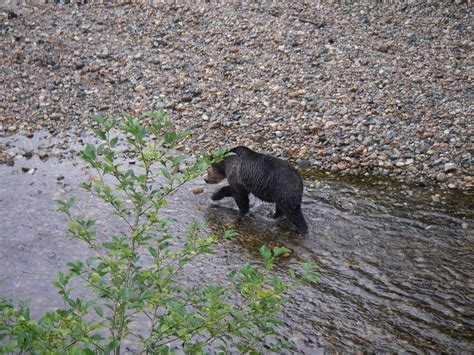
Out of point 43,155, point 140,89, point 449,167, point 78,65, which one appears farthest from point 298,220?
point 78,65

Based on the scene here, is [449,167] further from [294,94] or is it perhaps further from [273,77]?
[273,77]

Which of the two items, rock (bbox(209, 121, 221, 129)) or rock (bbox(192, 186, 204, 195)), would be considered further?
rock (bbox(209, 121, 221, 129))

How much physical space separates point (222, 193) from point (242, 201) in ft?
1.50

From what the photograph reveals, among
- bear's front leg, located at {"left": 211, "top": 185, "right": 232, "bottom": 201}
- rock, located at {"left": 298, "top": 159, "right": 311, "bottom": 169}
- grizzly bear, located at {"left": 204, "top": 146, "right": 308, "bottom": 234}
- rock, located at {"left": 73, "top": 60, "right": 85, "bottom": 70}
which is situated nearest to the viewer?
grizzly bear, located at {"left": 204, "top": 146, "right": 308, "bottom": 234}

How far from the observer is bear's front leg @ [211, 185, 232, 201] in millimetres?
9672

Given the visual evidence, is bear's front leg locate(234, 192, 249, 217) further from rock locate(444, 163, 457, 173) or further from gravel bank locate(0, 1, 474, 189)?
rock locate(444, 163, 457, 173)

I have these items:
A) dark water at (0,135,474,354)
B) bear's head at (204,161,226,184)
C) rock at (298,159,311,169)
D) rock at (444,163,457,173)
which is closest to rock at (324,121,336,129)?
rock at (298,159,311,169)

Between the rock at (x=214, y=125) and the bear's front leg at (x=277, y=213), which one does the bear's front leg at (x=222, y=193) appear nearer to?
the bear's front leg at (x=277, y=213)

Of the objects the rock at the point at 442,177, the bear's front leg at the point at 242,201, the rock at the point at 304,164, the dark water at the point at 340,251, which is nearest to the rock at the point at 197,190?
the dark water at the point at 340,251

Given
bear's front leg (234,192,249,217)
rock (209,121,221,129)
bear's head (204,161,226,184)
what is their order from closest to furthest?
bear's front leg (234,192,249,217) < bear's head (204,161,226,184) < rock (209,121,221,129)

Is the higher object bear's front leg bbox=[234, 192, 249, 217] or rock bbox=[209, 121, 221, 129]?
rock bbox=[209, 121, 221, 129]

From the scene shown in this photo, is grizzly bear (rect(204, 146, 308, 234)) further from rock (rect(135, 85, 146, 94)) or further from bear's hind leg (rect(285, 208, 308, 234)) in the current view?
rock (rect(135, 85, 146, 94))

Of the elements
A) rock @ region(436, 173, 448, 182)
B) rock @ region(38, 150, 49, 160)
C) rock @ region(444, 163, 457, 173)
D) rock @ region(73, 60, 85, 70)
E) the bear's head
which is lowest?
rock @ region(38, 150, 49, 160)

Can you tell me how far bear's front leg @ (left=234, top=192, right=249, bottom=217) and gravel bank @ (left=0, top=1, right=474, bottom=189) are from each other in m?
1.71
